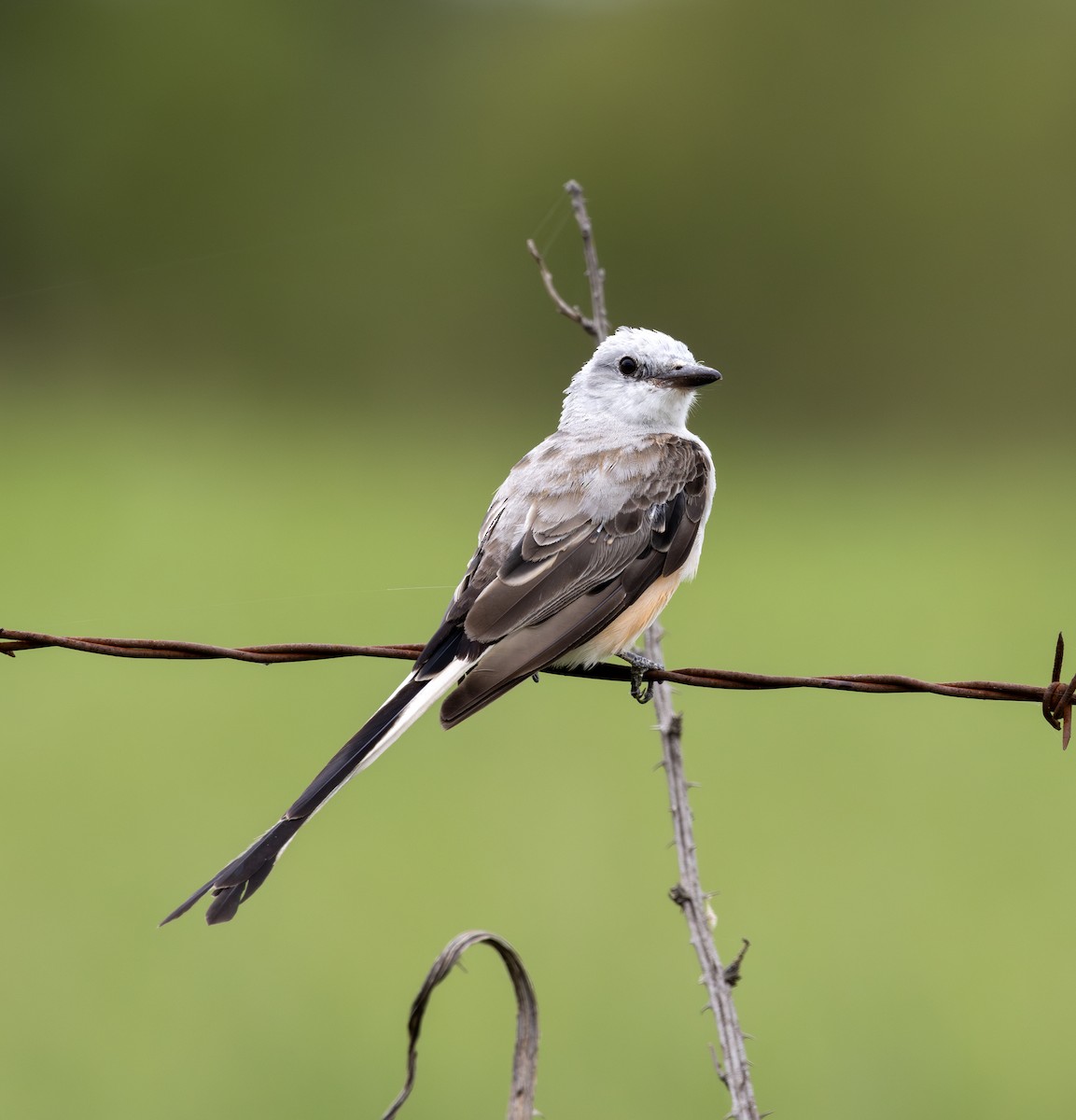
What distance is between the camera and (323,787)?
3213mm

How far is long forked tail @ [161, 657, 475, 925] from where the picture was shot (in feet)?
9.71

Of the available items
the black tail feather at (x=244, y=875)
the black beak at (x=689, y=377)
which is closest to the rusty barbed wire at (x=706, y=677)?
the black tail feather at (x=244, y=875)

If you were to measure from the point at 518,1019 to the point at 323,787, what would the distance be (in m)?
0.72

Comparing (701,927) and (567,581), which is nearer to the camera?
(701,927)

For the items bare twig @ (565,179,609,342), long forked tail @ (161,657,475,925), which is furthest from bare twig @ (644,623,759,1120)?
bare twig @ (565,179,609,342)

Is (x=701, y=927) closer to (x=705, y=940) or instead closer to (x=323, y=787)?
(x=705, y=940)

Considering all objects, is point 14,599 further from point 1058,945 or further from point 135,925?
point 1058,945

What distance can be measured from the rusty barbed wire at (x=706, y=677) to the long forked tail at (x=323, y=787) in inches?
7.3

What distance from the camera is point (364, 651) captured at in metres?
3.27

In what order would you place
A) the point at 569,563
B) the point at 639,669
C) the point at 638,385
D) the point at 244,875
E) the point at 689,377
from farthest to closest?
1. the point at 638,385
2. the point at 689,377
3. the point at 569,563
4. the point at 639,669
5. the point at 244,875

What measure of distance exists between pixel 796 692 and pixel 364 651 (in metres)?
10.7

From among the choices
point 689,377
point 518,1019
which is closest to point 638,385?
point 689,377

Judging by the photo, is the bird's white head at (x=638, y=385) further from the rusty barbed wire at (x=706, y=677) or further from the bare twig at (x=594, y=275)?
the rusty barbed wire at (x=706, y=677)

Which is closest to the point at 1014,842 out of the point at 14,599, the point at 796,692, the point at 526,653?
the point at 796,692
